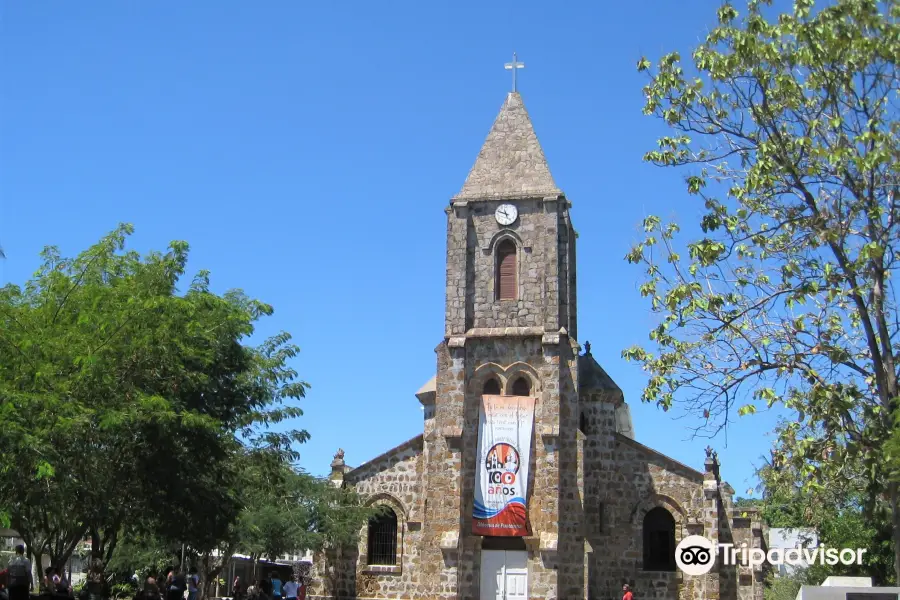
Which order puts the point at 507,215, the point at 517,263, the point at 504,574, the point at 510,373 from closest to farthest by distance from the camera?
the point at 504,574 → the point at 510,373 → the point at 517,263 → the point at 507,215

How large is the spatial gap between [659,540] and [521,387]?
22.8 ft

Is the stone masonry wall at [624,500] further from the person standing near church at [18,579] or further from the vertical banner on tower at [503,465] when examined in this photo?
the person standing near church at [18,579]

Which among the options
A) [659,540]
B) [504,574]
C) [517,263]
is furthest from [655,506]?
[517,263]

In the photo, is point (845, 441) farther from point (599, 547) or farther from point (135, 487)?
point (599, 547)

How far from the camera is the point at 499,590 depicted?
31.8 meters

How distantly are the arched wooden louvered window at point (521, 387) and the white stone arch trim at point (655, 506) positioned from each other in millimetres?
5361

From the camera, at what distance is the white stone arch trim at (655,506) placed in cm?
3341

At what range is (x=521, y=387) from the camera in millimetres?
33344

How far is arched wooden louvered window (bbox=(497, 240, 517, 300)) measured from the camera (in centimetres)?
3425

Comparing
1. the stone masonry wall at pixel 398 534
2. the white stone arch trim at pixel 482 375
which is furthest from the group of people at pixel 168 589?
the white stone arch trim at pixel 482 375

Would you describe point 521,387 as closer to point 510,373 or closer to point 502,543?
point 510,373

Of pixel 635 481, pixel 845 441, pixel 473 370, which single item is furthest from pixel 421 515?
pixel 845 441

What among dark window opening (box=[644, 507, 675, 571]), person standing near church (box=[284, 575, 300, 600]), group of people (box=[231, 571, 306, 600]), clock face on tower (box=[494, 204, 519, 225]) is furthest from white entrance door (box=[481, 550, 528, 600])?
clock face on tower (box=[494, 204, 519, 225])

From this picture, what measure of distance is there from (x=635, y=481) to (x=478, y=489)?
18.2 ft
